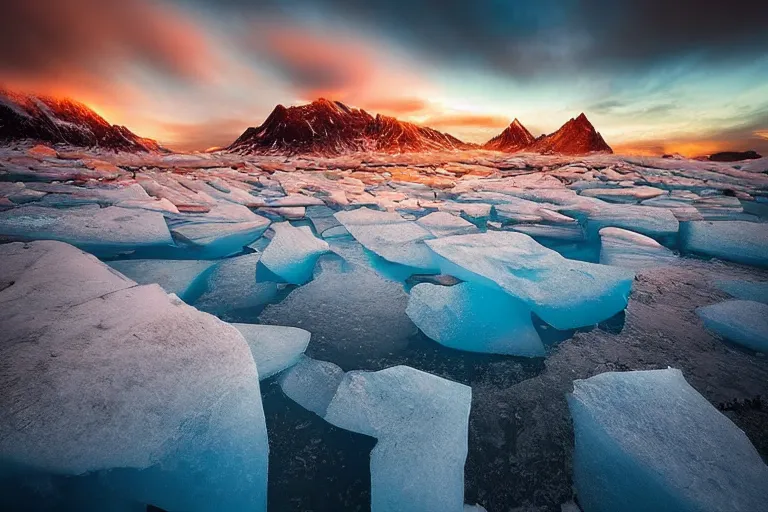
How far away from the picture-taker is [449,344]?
3.41ft

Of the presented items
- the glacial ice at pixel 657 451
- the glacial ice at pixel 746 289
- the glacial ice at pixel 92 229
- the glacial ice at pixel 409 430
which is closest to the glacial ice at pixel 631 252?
the glacial ice at pixel 746 289

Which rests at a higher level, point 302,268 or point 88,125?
point 88,125

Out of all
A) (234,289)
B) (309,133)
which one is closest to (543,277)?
(234,289)

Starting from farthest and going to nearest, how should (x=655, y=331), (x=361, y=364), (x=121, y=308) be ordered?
(x=655, y=331)
(x=361, y=364)
(x=121, y=308)

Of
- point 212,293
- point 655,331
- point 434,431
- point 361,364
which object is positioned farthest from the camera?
point 212,293

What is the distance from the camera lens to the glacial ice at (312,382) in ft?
2.62

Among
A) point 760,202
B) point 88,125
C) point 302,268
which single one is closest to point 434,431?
point 302,268

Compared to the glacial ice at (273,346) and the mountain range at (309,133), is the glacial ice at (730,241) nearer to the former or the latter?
the glacial ice at (273,346)

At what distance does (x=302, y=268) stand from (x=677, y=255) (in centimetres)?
213

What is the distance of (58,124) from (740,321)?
304 ft

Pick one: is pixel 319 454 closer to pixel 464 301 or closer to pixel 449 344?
pixel 449 344

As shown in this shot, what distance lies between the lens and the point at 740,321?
1.08 m

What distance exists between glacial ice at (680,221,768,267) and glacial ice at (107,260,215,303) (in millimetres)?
2701

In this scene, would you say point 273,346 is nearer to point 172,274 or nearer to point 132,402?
point 132,402
